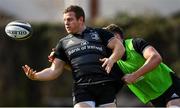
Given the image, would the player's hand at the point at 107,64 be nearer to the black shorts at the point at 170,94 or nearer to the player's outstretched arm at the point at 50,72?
the player's outstretched arm at the point at 50,72

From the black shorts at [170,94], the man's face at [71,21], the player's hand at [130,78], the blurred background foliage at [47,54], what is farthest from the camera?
the blurred background foliage at [47,54]

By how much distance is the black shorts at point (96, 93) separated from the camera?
8734 mm

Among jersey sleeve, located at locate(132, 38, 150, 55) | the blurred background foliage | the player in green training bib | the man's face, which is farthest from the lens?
the blurred background foliage

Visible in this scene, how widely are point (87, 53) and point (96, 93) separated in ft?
1.61

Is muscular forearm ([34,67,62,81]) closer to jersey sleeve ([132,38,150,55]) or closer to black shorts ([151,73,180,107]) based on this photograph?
jersey sleeve ([132,38,150,55])

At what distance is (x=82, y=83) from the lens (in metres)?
8.76

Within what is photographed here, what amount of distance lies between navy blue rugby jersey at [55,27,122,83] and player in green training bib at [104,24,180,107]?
415 millimetres

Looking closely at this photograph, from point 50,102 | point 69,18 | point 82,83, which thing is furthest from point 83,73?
point 50,102

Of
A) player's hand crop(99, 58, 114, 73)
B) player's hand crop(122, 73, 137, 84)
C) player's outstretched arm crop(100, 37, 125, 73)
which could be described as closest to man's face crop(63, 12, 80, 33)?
player's outstretched arm crop(100, 37, 125, 73)

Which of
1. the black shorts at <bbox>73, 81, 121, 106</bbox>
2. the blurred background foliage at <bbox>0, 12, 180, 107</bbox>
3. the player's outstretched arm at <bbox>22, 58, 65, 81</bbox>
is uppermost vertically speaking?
the player's outstretched arm at <bbox>22, 58, 65, 81</bbox>

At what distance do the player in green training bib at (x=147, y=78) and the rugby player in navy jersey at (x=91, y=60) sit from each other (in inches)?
13.1

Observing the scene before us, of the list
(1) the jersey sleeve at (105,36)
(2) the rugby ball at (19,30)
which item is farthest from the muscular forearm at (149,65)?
(2) the rugby ball at (19,30)

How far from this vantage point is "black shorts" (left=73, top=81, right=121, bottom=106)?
344 inches

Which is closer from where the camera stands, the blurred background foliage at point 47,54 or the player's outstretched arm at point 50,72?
the player's outstretched arm at point 50,72
